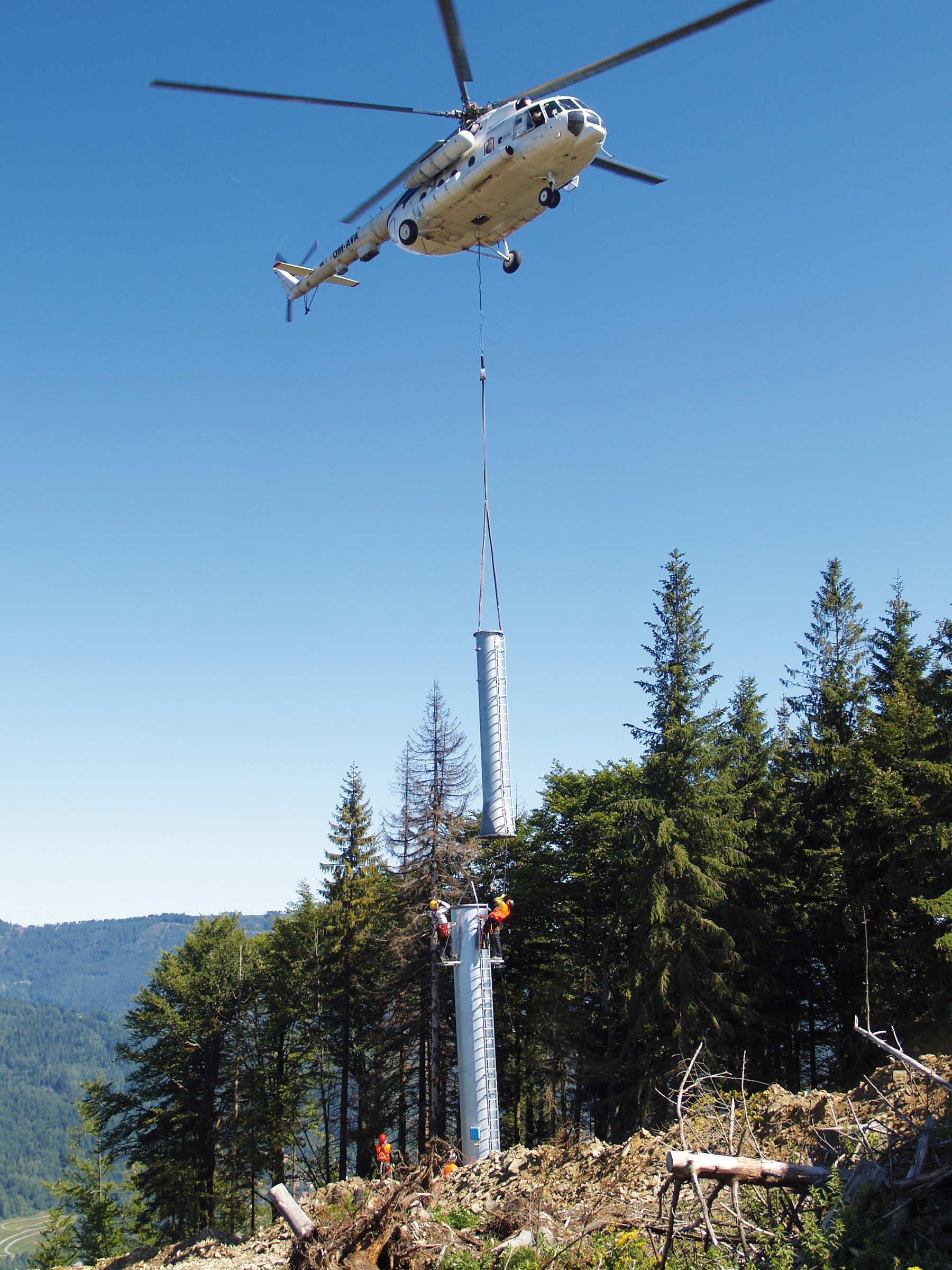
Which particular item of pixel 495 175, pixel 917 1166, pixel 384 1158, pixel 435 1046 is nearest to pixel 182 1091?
pixel 435 1046

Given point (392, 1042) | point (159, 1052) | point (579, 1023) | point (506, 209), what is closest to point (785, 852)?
point (579, 1023)

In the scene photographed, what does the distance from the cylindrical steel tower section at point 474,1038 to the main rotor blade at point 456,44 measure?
15.8 meters

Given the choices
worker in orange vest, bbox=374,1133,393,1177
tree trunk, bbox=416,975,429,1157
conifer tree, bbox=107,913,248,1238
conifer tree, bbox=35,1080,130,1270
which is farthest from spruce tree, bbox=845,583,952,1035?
conifer tree, bbox=35,1080,130,1270

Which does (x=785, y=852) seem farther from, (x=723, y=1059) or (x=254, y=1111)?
(x=254, y=1111)

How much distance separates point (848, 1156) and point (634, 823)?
18755 millimetres

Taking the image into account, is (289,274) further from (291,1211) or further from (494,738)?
(291,1211)

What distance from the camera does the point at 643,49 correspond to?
1250cm

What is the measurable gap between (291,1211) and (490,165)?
1608 cm

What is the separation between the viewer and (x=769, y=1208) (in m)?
7.45

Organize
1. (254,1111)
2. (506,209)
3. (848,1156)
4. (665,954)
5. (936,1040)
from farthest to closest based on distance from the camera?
(254,1111), (665,954), (936,1040), (506,209), (848,1156)

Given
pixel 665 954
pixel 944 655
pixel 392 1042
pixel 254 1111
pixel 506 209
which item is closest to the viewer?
pixel 506 209

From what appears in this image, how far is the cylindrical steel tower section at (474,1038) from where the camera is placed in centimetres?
1825

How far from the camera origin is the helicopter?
597 inches

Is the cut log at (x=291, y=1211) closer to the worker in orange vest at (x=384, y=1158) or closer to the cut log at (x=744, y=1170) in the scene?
the worker in orange vest at (x=384, y=1158)
